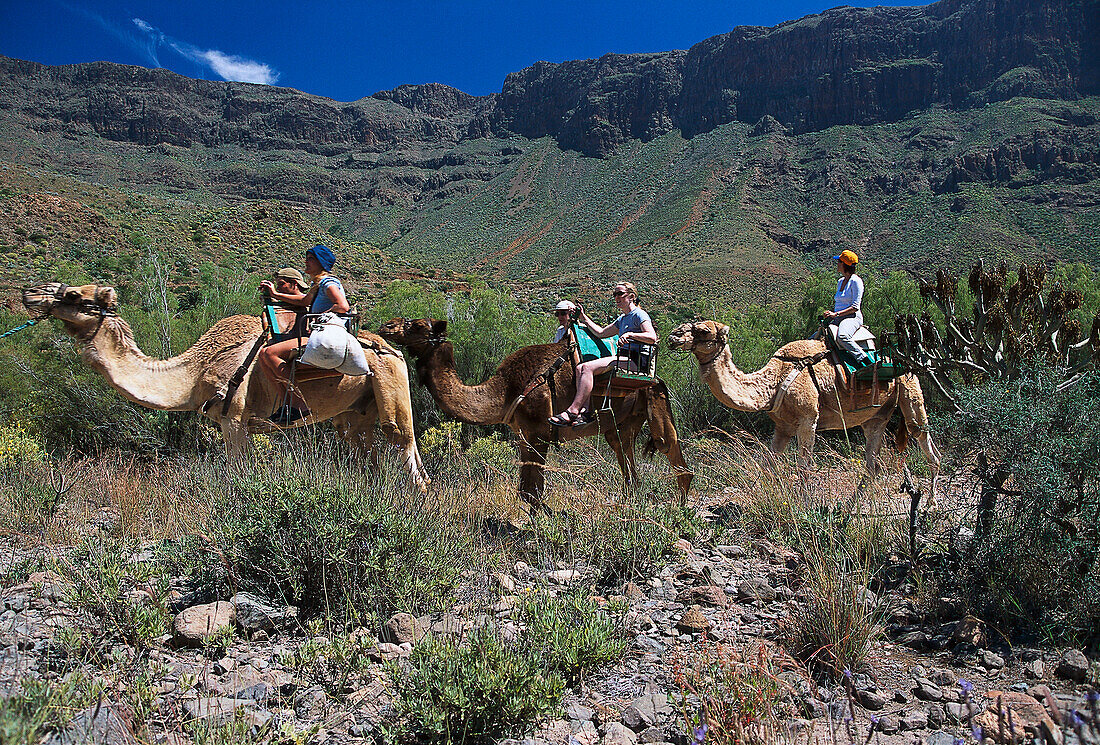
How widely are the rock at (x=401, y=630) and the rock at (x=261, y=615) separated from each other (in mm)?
627

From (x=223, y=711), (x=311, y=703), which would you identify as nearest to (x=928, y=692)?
(x=311, y=703)

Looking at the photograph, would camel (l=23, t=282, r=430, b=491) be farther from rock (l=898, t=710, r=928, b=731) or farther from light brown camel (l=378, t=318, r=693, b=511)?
rock (l=898, t=710, r=928, b=731)

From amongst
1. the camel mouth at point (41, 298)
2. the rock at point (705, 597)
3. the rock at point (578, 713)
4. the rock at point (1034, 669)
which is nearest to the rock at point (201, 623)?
the rock at point (578, 713)

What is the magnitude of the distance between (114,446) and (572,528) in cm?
710

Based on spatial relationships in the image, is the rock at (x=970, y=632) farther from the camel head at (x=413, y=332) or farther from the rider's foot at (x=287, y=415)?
the rider's foot at (x=287, y=415)

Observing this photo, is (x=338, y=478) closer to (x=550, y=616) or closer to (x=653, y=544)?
(x=550, y=616)

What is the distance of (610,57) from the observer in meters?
150

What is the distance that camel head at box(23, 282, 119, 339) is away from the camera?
607 centimetres

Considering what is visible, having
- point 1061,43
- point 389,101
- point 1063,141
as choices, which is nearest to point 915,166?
point 1063,141

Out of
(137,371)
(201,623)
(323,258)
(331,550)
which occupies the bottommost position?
(201,623)

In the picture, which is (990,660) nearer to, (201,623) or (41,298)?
(201,623)

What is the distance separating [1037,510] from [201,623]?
16.6ft

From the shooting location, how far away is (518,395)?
6.55m

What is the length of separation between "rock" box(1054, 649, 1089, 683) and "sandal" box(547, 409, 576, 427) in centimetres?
380
